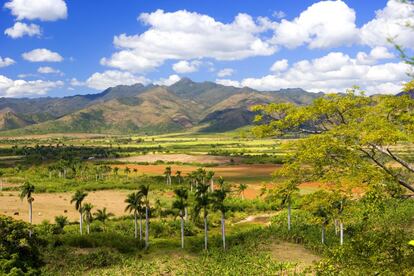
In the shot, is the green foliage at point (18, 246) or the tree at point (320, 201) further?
the green foliage at point (18, 246)

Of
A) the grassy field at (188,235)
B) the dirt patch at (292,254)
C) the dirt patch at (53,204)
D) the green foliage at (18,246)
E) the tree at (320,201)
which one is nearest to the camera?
the tree at (320,201)

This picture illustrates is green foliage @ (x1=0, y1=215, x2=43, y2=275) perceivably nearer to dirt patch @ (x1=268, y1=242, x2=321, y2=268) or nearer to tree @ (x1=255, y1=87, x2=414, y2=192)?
tree @ (x1=255, y1=87, x2=414, y2=192)

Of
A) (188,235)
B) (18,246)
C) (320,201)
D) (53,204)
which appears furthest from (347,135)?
(53,204)

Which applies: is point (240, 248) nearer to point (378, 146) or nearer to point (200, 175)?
point (378, 146)

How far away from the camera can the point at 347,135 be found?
61.8 feet

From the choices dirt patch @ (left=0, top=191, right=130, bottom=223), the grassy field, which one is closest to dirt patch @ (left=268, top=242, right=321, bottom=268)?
the grassy field

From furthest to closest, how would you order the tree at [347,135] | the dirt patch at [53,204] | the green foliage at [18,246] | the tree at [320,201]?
the dirt patch at [53,204], the green foliage at [18,246], the tree at [320,201], the tree at [347,135]

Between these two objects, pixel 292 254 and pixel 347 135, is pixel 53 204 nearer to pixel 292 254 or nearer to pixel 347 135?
pixel 292 254

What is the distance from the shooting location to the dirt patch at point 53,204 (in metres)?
103

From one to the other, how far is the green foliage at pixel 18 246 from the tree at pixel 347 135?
94.1ft

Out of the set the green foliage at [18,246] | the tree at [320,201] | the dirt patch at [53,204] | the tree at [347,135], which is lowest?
the dirt patch at [53,204]

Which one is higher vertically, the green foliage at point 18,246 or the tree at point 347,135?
the tree at point 347,135

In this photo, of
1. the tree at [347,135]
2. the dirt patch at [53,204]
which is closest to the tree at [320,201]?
the tree at [347,135]

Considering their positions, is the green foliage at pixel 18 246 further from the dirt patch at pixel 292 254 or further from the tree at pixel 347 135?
the dirt patch at pixel 292 254
